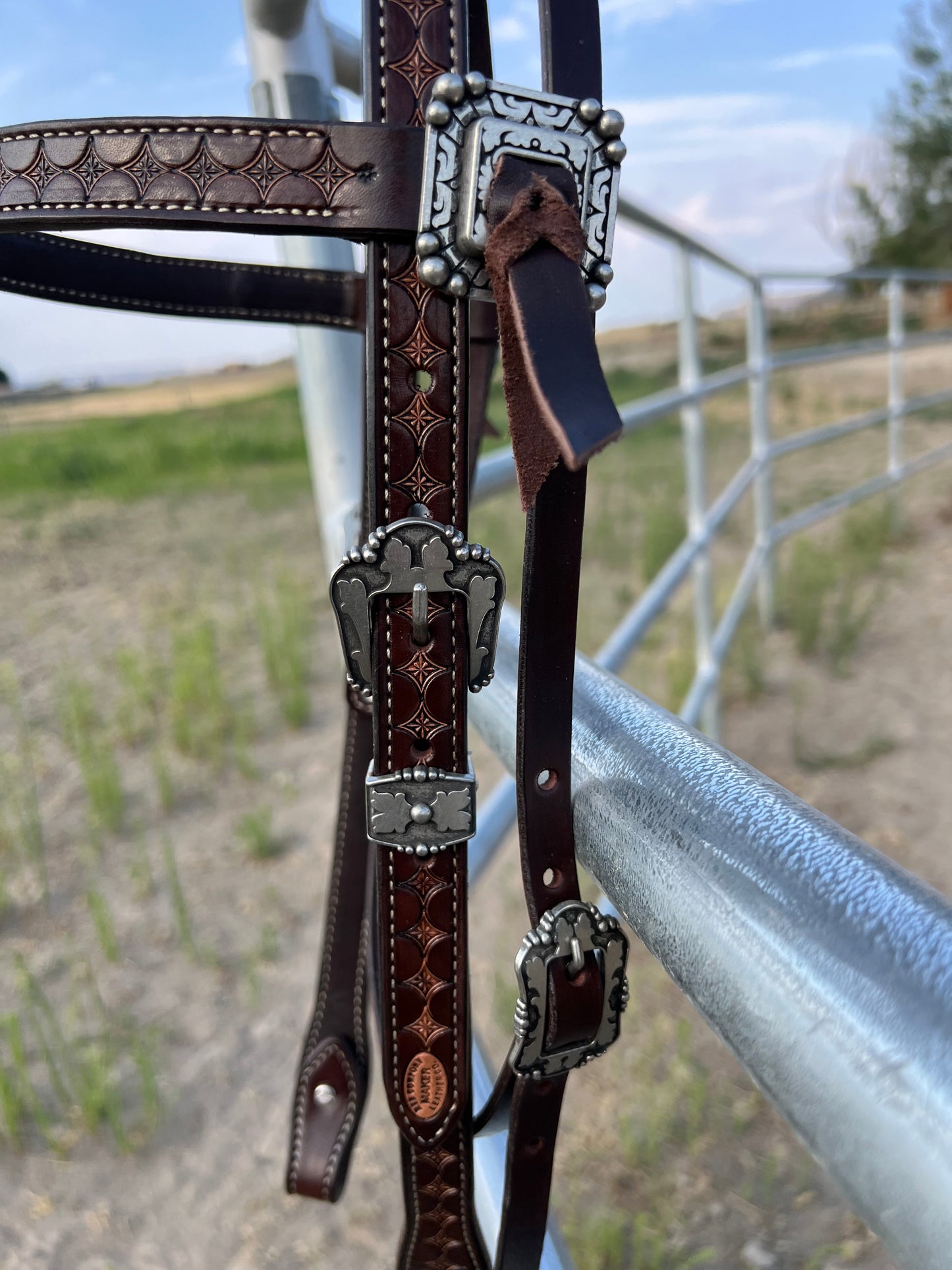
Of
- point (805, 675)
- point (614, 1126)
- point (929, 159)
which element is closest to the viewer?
point (614, 1126)

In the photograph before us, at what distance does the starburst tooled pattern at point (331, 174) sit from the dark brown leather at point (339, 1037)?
376 mm

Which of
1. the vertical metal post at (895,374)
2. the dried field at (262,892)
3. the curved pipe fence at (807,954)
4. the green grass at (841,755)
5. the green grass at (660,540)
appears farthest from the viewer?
the vertical metal post at (895,374)

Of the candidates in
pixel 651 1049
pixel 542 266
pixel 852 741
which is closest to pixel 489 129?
pixel 542 266

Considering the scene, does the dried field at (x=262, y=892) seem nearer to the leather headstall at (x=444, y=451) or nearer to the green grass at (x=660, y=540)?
the green grass at (x=660, y=540)

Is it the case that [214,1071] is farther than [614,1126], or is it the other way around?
[214,1071]

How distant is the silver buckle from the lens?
0.37m

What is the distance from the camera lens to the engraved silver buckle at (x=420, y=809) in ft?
1.37

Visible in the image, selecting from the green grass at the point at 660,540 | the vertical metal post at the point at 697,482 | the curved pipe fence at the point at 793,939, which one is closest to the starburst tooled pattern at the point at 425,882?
the curved pipe fence at the point at 793,939

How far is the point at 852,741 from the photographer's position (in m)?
2.38

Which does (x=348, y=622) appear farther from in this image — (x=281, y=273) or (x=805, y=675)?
(x=805, y=675)

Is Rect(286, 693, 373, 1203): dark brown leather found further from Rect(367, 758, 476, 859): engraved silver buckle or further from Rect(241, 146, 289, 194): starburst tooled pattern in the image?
Rect(241, 146, 289, 194): starburst tooled pattern

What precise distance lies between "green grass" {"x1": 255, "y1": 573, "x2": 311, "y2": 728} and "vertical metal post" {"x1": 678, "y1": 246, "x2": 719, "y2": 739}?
3.59ft

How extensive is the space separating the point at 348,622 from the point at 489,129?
205 millimetres

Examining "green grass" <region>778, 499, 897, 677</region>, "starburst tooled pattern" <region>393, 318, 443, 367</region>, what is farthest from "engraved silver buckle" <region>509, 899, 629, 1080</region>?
"green grass" <region>778, 499, 897, 677</region>
